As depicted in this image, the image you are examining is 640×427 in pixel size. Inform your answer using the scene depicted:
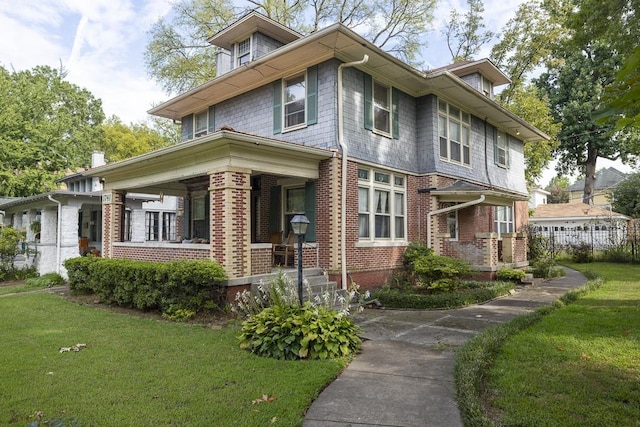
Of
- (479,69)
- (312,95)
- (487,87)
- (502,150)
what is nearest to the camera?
(312,95)

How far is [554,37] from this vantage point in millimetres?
21125

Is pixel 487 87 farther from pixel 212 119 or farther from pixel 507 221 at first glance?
pixel 212 119

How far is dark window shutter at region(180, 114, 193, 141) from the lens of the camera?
47.5ft

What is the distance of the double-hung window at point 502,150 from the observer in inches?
644

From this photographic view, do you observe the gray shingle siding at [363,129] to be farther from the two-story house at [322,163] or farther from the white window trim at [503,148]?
the white window trim at [503,148]

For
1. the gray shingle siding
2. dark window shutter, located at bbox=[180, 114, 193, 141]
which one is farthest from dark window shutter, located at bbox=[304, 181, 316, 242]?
dark window shutter, located at bbox=[180, 114, 193, 141]

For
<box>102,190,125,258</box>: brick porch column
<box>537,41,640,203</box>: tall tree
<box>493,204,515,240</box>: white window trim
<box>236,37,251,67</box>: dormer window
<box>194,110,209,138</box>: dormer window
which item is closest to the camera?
<box>102,190,125,258</box>: brick porch column

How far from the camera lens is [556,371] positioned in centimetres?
473

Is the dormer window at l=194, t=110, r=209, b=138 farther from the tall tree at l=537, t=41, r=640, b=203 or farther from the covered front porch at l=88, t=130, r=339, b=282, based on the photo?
the tall tree at l=537, t=41, r=640, b=203

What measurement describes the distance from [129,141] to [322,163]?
26124 mm

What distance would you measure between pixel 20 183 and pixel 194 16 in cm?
1315

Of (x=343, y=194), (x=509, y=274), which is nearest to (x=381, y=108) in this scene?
(x=343, y=194)

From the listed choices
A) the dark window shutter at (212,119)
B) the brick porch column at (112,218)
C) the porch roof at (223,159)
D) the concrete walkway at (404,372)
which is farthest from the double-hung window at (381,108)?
the brick porch column at (112,218)

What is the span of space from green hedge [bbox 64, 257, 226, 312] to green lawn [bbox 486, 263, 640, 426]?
5065 millimetres
